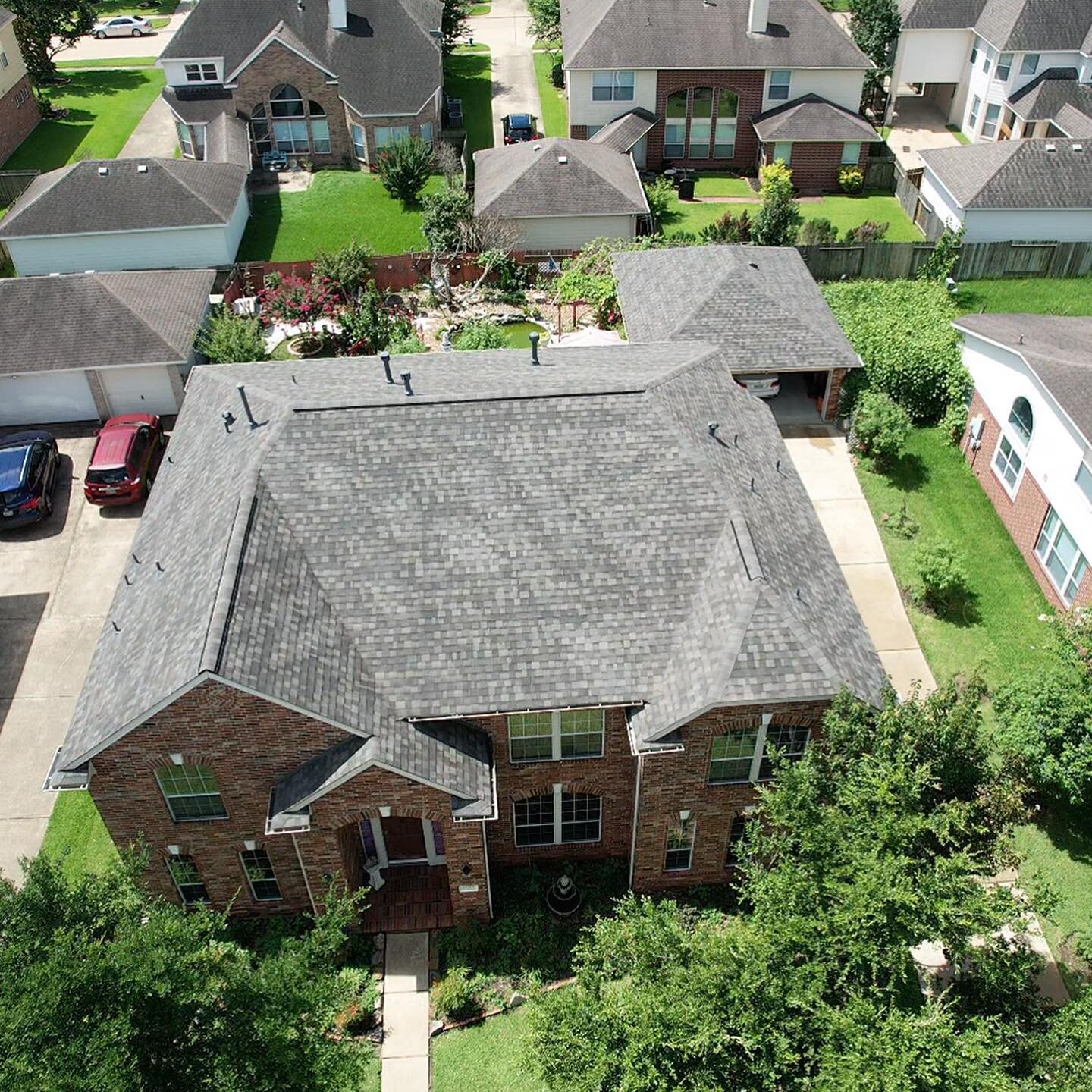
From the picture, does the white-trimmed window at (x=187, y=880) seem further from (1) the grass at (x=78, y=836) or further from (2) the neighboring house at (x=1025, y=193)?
(2) the neighboring house at (x=1025, y=193)

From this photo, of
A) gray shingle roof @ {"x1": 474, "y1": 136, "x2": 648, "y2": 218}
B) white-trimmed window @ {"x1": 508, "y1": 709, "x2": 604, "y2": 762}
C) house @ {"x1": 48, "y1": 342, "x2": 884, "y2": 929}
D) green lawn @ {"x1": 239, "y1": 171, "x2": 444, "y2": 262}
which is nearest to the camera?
house @ {"x1": 48, "y1": 342, "x2": 884, "y2": 929}

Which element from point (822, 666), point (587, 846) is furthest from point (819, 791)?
point (587, 846)

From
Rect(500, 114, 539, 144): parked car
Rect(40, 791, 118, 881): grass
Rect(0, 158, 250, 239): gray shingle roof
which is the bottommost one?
Rect(40, 791, 118, 881): grass

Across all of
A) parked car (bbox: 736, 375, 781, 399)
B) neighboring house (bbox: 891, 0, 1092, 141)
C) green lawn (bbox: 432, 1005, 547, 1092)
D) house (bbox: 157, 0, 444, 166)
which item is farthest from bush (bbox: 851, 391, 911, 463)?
house (bbox: 157, 0, 444, 166)

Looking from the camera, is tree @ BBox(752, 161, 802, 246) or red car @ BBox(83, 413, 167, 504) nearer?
red car @ BBox(83, 413, 167, 504)

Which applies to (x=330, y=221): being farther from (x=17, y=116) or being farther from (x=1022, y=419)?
(x=1022, y=419)

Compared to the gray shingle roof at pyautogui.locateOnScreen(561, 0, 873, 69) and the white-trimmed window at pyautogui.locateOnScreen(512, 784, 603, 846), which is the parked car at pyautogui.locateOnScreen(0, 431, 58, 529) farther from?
the gray shingle roof at pyautogui.locateOnScreen(561, 0, 873, 69)
